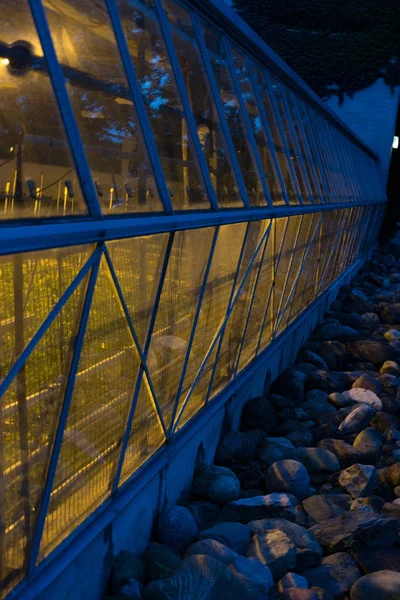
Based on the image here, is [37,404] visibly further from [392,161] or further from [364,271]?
[392,161]

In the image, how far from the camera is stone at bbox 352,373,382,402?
9.88m

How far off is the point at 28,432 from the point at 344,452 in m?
4.90

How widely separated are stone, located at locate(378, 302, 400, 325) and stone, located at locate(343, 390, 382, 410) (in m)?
6.02

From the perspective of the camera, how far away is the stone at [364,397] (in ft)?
30.3

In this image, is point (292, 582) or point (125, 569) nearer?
point (125, 569)

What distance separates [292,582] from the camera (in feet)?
15.5

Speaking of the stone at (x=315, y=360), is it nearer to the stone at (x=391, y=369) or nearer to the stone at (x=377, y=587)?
the stone at (x=391, y=369)

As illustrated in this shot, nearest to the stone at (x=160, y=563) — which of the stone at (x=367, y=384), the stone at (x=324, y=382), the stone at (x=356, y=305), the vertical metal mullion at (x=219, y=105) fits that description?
the vertical metal mullion at (x=219, y=105)

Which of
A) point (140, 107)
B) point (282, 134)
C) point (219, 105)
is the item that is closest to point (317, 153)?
point (282, 134)

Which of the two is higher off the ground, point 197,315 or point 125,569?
point 197,315

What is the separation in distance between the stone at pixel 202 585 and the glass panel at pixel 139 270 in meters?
1.47

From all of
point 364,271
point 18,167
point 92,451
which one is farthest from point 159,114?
point 364,271

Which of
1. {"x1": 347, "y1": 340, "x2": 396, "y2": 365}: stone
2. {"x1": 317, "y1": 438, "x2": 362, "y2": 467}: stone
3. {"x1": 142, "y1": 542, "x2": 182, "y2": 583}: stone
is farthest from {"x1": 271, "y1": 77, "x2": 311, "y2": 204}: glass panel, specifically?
{"x1": 142, "y1": 542, "x2": 182, "y2": 583}: stone

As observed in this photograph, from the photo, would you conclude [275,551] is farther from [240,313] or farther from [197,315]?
[240,313]
